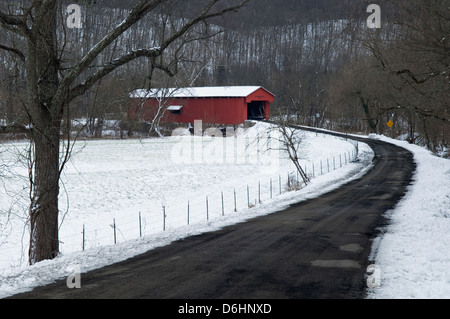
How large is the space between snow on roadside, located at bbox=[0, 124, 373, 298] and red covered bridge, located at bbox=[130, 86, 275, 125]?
11.6 m

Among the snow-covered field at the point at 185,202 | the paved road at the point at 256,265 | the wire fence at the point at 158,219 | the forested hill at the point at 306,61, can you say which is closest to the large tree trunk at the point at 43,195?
the snow-covered field at the point at 185,202

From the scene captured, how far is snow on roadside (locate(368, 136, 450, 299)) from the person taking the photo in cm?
599

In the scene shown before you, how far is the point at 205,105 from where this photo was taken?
6450 centimetres

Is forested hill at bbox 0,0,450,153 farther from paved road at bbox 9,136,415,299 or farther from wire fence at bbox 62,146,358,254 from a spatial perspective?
wire fence at bbox 62,146,358,254

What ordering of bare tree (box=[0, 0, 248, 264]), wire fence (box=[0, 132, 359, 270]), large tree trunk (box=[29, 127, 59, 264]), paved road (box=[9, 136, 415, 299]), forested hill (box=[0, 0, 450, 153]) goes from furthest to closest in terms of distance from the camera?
wire fence (box=[0, 132, 359, 270]), forested hill (box=[0, 0, 450, 153]), large tree trunk (box=[29, 127, 59, 264]), bare tree (box=[0, 0, 248, 264]), paved road (box=[9, 136, 415, 299])

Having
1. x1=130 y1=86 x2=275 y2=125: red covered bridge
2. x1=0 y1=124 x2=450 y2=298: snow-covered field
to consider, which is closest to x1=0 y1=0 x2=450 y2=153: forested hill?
x1=130 y1=86 x2=275 y2=125: red covered bridge

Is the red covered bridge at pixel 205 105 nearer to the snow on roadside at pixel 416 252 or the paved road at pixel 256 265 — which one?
the snow on roadside at pixel 416 252

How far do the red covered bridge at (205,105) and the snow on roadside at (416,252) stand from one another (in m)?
48.8

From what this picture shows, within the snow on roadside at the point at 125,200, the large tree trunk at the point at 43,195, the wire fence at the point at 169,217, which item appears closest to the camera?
the snow on roadside at the point at 125,200

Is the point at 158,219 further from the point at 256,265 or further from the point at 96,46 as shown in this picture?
the point at 256,265

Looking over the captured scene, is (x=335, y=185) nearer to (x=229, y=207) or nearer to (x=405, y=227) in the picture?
(x=229, y=207)

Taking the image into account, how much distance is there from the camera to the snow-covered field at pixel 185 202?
7.16 metres
